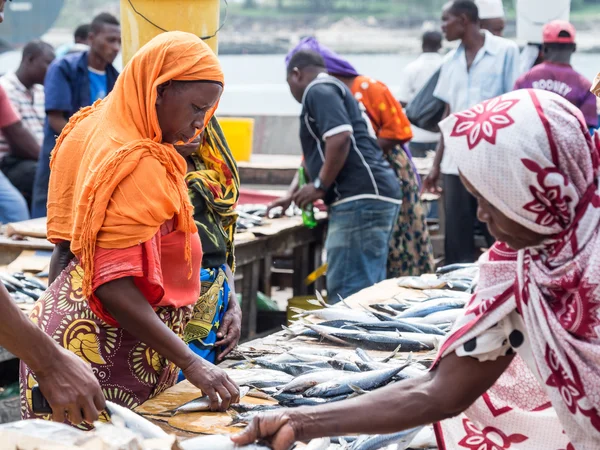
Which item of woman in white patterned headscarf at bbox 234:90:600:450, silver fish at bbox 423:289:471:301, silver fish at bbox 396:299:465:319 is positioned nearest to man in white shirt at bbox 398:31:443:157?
silver fish at bbox 423:289:471:301

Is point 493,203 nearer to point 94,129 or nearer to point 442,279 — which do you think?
point 94,129

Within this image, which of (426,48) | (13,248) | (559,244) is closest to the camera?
(559,244)

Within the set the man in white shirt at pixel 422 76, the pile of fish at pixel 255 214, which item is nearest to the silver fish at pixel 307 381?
the pile of fish at pixel 255 214

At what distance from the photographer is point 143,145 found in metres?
2.95

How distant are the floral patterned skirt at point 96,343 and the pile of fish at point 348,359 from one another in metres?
0.17

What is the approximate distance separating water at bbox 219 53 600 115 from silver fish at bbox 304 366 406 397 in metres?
16.2

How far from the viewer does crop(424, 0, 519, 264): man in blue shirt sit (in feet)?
Answer: 26.0

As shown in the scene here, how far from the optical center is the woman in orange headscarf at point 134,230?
2916mm

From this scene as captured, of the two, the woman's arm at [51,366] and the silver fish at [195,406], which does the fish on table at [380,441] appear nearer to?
the silver fish at [195,406]

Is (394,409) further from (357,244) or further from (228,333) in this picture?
(357,244)

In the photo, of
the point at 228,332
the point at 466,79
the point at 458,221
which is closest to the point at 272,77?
the point at 466,79

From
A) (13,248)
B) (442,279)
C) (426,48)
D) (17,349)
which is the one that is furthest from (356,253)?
(426,48)

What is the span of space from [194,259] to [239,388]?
0.49 metres

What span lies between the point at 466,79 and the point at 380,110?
1.08m
